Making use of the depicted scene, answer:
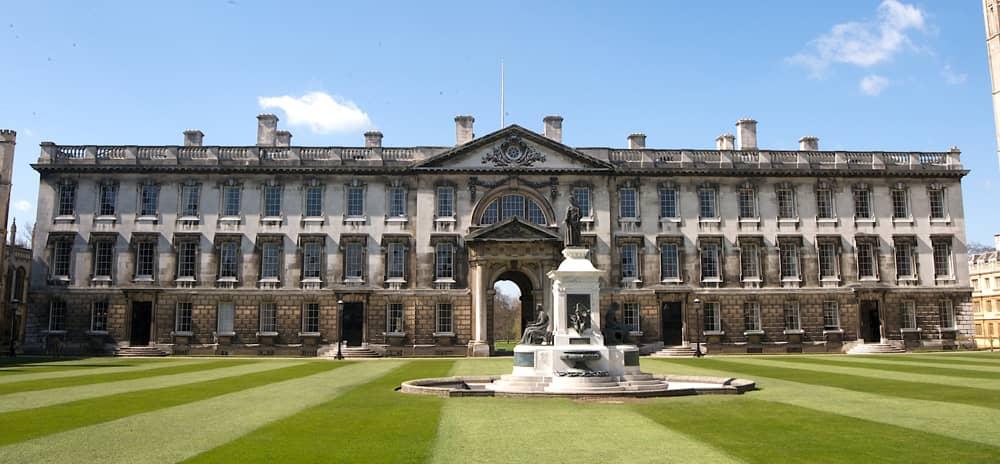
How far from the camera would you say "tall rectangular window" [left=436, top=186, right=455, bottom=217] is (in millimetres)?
45188

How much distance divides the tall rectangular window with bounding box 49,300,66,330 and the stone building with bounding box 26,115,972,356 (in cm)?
21

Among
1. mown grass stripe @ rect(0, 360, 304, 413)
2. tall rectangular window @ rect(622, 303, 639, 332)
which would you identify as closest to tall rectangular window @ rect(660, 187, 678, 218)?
tall rectangular window @ rect(622, 303, 639, 332)

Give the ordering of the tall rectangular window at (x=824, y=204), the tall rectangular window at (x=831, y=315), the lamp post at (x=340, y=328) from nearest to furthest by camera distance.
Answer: the lamp post at (x=340, y=328) → the tall rectangular window at (x=831, y=315) → the tall rectangular window at (x=824, y=204)

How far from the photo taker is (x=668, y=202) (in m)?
46.2

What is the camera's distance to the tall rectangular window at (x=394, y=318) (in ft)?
145

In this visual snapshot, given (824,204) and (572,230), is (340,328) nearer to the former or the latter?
(572,230)

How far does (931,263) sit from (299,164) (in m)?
38.7

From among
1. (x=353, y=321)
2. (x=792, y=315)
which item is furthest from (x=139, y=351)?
(x=792, y=315)

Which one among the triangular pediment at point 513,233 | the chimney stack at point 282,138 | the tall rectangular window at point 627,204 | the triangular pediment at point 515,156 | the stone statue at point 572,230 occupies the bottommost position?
the stone statue at point 572,230

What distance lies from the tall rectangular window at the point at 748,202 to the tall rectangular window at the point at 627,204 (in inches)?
257

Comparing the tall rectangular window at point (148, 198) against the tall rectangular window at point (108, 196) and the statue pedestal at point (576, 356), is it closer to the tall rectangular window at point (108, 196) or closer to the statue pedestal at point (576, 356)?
the tall rectangular window at point (108, 196)

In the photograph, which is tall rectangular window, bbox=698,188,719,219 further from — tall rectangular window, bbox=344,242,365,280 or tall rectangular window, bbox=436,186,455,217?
tall rectangular window, bbox=344,242,365,280

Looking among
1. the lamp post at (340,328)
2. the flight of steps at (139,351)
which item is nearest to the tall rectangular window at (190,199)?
the flight of steps at (139,351)

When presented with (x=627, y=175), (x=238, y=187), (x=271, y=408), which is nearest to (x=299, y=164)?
(x=238, y=187)
